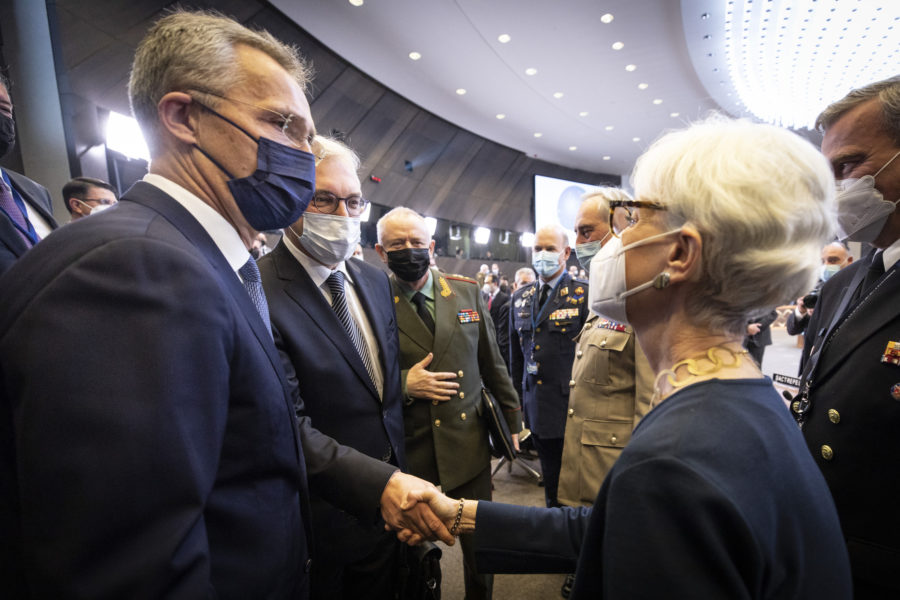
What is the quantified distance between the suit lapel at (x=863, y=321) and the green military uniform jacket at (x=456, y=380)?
135 cm

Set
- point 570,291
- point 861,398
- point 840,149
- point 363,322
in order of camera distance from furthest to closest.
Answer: point 570,291, point 363,322, point 840,149, point 861,398

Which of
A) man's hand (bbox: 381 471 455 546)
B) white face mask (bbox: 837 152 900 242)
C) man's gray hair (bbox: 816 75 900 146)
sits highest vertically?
man's gray hair (bbox: 816 75 900 146)

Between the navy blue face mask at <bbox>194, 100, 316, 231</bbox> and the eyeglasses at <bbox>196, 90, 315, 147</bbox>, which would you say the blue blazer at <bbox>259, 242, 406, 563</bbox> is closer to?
the navy blue face mask at <bbox>194, 100, 316, 231</bbox>

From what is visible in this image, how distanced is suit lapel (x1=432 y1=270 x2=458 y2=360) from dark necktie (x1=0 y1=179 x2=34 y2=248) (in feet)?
5.28

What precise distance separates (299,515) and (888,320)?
173 cm

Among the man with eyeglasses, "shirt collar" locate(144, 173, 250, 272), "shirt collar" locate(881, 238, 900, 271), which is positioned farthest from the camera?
the man with eyeglasses

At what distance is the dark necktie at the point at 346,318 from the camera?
1486 millimetres

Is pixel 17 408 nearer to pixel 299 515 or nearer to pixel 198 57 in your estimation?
pixel 299 515

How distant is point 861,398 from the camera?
1.13 meters

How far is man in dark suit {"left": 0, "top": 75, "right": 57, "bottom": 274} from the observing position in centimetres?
131

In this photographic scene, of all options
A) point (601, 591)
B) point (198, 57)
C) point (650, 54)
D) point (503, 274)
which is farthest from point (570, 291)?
point (503, 274)

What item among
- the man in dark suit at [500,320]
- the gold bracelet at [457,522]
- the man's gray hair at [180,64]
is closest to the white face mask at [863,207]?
the gold bracelet at [457,522]

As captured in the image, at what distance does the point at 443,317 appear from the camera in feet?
6.53

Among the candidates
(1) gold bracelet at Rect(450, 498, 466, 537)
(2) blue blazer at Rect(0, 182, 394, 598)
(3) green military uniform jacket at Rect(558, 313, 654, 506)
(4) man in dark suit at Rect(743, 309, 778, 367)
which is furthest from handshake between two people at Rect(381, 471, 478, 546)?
(4) man in dark suit at Rect(743, 309, 778, 367)
